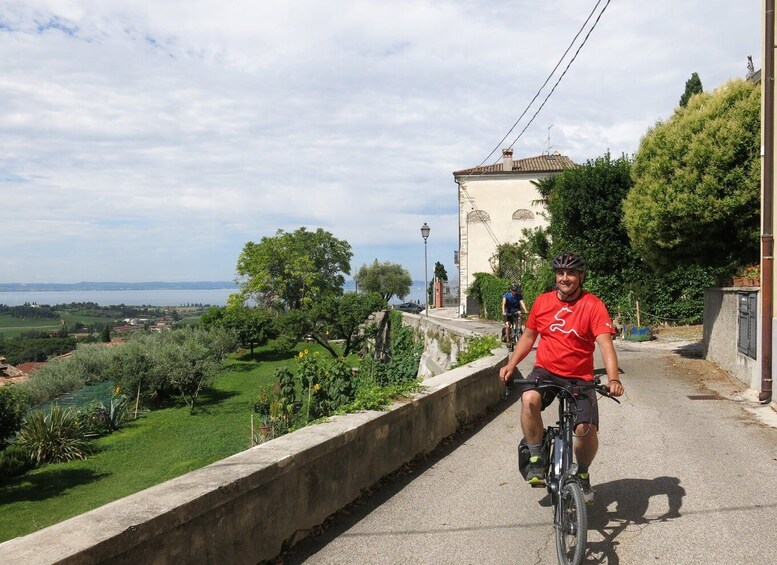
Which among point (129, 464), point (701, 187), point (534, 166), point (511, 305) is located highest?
point (534, 166)

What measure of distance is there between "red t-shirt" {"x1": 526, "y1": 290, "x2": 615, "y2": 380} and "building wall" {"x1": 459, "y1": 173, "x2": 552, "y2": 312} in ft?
133

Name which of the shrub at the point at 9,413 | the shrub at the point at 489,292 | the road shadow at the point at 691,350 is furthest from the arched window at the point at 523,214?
the shrub at the point at 9,413

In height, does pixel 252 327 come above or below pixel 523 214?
below

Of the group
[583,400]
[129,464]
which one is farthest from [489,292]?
[583,400]

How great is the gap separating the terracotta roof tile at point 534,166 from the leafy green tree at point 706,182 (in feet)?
99.5

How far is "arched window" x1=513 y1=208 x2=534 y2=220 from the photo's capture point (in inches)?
1772

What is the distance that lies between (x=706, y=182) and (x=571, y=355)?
9772 millimetres

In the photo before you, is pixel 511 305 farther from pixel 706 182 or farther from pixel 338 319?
pixel 338 319

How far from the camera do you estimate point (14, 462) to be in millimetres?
16641

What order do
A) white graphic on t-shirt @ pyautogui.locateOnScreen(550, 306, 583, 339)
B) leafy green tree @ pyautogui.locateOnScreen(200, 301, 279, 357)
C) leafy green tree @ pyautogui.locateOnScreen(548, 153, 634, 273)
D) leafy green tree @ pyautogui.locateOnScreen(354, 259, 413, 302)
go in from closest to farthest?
1. white graphic on t-shirt @ pyautogui.locateOnScreen(550, 306, 583, 339)
2. leafy green tree @ pyautogui.locateOnScreen(548, 153, 634, 273)
3. leafy green tree @ pyautogui.locateOnScreen(200, 301, 279, 357)
4. leafy green tree @ pyautogui.locateOnScreen(354, 259, 413, 302)

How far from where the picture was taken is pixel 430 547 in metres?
4.22

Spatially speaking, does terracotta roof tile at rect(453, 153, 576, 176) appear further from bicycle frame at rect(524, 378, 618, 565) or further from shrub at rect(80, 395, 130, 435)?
bicycle frame at rect(524, 378, 618, 565)

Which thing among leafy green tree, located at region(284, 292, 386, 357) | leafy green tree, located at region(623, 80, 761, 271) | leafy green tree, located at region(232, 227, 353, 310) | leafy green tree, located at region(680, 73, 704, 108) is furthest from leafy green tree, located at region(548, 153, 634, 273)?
leafy green tree, located at region(232, 227, 353, 310)

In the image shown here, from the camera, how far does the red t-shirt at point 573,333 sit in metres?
4.35
